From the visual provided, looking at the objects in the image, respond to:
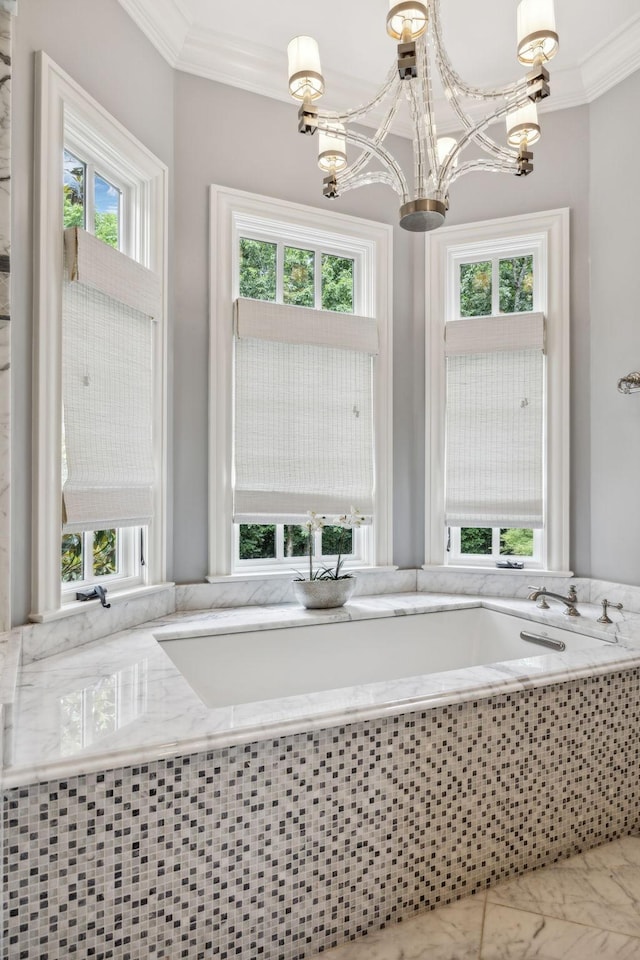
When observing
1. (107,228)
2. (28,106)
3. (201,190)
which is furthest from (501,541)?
(28,106)

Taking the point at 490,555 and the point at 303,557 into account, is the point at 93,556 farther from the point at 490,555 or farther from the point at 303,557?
the point at 490,555

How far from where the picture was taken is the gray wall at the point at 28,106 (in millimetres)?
1938

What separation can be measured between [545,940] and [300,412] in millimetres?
2277

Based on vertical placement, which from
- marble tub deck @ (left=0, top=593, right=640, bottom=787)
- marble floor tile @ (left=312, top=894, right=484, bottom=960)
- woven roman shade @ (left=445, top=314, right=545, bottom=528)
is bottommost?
marble floor tile @ (left=312, top=894, right=484, bottom=960)

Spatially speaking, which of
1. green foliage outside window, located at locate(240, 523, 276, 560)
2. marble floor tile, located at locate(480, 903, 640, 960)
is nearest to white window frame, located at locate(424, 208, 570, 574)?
green foliage outside window, located at locate(240, 523, 276, 560)

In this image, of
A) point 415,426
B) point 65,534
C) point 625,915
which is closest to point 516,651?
point 625,915

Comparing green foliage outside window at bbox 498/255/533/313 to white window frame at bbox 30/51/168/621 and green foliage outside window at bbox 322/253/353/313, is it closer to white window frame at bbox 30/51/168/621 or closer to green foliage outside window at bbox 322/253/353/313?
green foliage outside window at bbox 322/253/353/313

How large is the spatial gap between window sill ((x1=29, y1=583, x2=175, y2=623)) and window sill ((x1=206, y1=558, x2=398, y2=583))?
250 mm

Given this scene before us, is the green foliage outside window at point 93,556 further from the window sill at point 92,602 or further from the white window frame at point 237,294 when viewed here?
the white window frame at point 237,294

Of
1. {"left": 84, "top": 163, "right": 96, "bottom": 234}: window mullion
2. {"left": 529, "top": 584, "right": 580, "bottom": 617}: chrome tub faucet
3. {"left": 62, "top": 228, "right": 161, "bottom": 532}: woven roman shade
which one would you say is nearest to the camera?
{"left": 62, "top": 228, "right": 161, "bottom": 532}: woven roman shade

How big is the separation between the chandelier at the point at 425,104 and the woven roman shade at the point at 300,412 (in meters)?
1.03

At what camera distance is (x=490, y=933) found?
162 cm

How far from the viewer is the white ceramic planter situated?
2789 millimetres

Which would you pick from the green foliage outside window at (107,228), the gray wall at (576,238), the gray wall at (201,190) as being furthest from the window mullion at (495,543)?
the green foliage outside window at (107,228)
